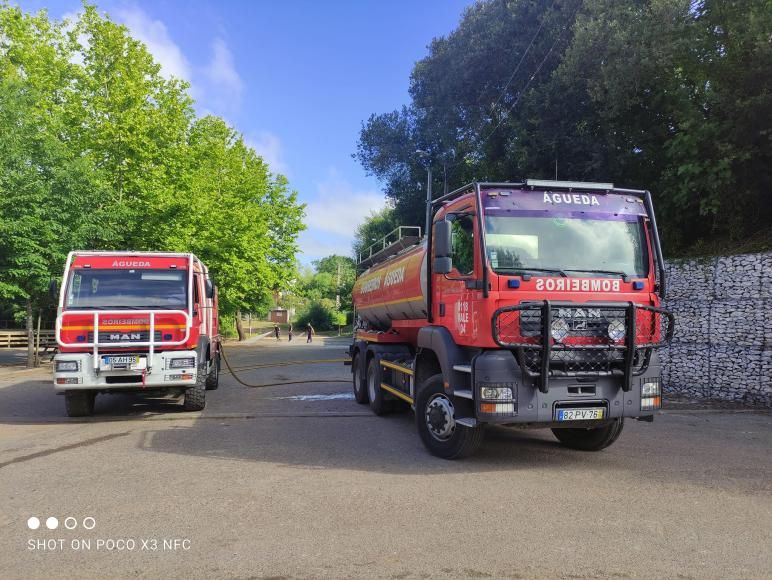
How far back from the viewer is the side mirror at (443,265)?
6.74 metres

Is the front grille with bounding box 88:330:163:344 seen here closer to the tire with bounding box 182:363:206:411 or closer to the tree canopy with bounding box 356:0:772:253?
the tire with bounding box 182:363:206:411

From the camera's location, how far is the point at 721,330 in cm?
1230

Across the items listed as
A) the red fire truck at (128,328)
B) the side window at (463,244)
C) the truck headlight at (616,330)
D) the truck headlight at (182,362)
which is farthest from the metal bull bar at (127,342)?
the truck headlight at (616,330)

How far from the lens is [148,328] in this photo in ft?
31.1

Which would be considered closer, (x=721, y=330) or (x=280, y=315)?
(x=721, y=330)

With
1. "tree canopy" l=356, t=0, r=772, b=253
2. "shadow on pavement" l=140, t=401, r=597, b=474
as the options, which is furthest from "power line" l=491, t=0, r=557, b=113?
"shadow on pavement" l=140, t=401, r=597, b=474

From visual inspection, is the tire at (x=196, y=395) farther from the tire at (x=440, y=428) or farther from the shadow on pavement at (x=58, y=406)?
the tire at (x=440, y=428)

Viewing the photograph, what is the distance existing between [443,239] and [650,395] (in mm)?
2912

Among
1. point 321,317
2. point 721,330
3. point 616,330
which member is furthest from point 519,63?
point 321,317

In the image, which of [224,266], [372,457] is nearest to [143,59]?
[224,266]

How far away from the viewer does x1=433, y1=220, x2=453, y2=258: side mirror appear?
22.1 ft

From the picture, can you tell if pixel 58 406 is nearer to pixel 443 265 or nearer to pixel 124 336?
pixel 124 336

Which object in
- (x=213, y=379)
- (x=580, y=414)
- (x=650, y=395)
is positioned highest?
(x=650, y=395)

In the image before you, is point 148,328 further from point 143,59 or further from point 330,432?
point 143,59
